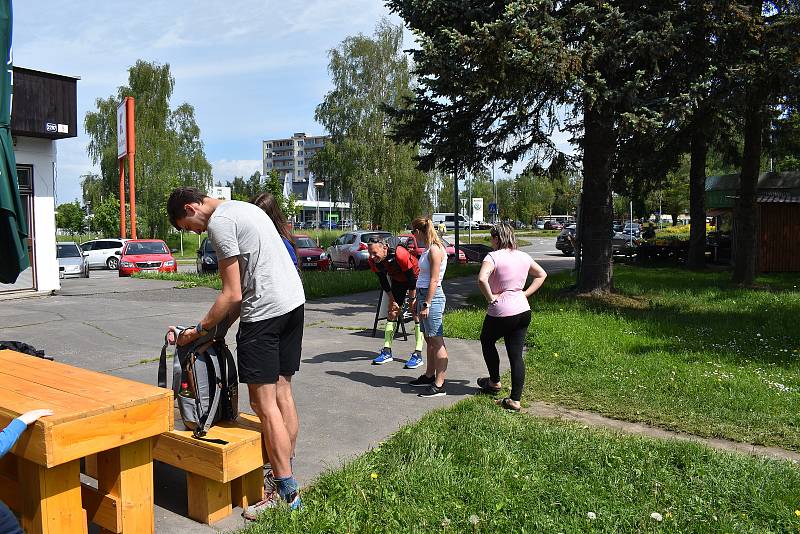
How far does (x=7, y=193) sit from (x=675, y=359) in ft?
23.6

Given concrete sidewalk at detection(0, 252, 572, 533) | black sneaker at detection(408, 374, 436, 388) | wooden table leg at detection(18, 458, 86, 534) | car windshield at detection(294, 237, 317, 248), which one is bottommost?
concrete sidewalk at detection(0, 252, 572, 533)

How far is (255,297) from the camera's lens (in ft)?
12.5

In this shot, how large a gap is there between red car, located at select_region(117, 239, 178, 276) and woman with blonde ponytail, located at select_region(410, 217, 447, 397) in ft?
59.4

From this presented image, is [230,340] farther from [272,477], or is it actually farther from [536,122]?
[536,122]

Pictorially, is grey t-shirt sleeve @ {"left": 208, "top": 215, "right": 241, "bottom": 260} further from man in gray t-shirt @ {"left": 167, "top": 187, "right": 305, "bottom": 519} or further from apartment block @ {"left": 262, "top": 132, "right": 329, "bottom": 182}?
apartment block @ {"left": 262, "top": 132, "right": 329, "bottom": 182}

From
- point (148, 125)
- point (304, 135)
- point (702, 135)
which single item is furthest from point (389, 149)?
point (304, 135)

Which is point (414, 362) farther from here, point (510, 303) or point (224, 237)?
point (224, 237)

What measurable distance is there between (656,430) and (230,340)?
658 cm

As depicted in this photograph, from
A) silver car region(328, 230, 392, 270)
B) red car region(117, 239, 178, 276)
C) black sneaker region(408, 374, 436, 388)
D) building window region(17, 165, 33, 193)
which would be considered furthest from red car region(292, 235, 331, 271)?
black sneaker region(408, 374, 436, 388)

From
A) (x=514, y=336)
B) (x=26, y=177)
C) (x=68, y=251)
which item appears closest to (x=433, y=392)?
(x=514, y=336)

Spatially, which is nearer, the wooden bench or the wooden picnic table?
the wooden picnic table

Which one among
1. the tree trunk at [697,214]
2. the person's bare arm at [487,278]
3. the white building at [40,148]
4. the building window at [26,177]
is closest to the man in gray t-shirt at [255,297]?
the person's bare arm at [487,278]

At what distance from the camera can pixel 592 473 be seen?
4.34 m

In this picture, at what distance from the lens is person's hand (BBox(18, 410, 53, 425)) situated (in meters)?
3.00
